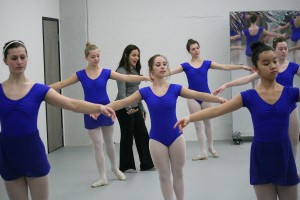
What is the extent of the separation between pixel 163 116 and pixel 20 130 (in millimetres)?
1363

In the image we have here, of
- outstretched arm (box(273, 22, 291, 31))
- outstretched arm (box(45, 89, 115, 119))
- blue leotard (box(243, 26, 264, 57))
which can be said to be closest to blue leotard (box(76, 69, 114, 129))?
outstretched arm (box(45, 89, 115, 119))

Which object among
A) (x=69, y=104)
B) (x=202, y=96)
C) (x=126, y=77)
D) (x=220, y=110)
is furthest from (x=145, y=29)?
(x=220, y=110)

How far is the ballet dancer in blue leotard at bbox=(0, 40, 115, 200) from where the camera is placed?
312 cm

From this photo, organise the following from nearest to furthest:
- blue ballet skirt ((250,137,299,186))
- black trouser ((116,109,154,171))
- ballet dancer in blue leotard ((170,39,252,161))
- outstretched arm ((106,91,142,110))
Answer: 1. blue ballet skirt ((250,137,299,186))
2. outstretched arm ((106,91,142,110))
3. black trouser ((116,109,154,171))
4. ballet dancer in blue leotard ((170,39,252,161))

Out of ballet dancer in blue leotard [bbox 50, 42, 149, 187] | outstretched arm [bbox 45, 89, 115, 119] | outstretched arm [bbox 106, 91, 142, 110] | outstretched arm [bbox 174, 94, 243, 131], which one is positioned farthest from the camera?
ballet dancer in blue leotard [bbox 50, 42, 149, 187]

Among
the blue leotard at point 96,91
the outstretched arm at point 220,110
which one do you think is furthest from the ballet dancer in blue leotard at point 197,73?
the outstretched arm at point 220,110

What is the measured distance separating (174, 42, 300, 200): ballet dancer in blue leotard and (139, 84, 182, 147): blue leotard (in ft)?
3.74

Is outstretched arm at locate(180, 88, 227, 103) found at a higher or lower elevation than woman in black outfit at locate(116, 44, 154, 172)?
higher

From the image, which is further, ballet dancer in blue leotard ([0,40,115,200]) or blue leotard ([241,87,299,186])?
ballet dancer in blue leotard ([0,40,115,200])

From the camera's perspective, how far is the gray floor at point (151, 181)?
5078mm

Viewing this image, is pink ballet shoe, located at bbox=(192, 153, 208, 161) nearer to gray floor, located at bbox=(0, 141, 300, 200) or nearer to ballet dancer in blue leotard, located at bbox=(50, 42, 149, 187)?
gray floor, located at bbox=(0, 141, 300, 200)

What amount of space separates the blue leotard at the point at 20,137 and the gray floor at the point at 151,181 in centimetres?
201

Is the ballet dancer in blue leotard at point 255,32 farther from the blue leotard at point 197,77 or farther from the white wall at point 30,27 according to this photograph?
the white wall at point 30,27

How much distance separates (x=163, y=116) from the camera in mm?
4059
